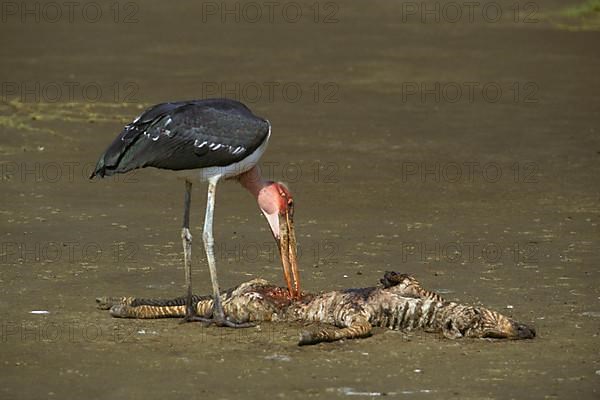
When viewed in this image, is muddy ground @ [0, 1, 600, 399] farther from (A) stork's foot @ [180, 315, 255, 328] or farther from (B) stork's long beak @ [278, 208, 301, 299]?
(B) stork's long beak @ [278, 208, 301, 299]

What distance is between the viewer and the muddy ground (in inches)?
268

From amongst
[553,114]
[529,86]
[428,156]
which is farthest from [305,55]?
[428,156]

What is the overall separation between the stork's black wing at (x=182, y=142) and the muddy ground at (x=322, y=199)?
0.86 meters

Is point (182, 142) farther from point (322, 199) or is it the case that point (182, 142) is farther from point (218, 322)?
point (322, 199)

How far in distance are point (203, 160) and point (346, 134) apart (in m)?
6.11

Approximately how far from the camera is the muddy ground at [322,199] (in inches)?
268

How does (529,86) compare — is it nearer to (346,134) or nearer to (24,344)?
(346,134)

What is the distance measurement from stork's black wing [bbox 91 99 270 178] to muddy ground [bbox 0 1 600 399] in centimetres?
86

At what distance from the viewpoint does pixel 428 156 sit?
12711 mm

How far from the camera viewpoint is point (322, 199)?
11070 millimetres

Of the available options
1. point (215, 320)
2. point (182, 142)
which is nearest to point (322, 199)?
point (182, 142)

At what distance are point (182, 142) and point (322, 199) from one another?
3491mm

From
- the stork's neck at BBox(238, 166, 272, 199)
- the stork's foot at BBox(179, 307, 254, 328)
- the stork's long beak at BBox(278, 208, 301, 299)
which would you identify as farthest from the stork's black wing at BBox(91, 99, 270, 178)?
the stork's foot at BBox(179, 307, 254, 328)

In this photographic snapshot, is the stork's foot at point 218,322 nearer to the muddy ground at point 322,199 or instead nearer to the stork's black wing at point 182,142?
the muddy ground at point 322,199
